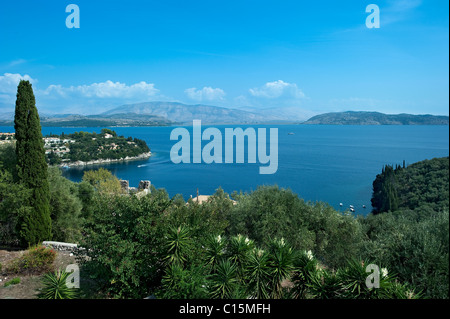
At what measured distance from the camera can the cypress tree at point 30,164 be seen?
12.8m

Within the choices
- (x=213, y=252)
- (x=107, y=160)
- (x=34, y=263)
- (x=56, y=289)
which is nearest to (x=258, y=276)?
(x=213, y=252)

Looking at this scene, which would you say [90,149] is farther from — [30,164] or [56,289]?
[56,289]

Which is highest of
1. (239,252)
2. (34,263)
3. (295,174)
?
(239,252)

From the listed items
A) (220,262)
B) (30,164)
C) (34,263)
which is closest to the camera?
(220,262)

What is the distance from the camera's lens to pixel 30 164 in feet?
42.4

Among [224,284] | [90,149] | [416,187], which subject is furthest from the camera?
[90,149]

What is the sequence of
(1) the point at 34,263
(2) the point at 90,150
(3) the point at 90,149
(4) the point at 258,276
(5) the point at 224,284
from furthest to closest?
(3) the point at 90,149 < (2) the point at 90,150 < (1) the point at 34,263 < (4) the point at 258,276 < (5) the point at 224,284

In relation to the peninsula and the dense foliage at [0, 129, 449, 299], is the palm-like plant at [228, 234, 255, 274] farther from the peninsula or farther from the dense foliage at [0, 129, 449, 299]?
the peninsula

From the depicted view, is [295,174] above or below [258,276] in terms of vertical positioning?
below

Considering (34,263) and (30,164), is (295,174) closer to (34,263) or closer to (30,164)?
(30,164)

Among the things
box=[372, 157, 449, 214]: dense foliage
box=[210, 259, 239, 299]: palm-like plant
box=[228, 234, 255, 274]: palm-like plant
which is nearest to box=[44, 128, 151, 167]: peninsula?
box=[372, 157, 449, 214]: dense foliage

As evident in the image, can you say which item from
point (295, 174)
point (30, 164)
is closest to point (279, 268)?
point (30, 164)

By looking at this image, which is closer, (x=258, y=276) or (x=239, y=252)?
(x=258, y=276)

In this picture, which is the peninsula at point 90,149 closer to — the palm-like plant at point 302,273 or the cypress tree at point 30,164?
the cypress tree at point 30,164
